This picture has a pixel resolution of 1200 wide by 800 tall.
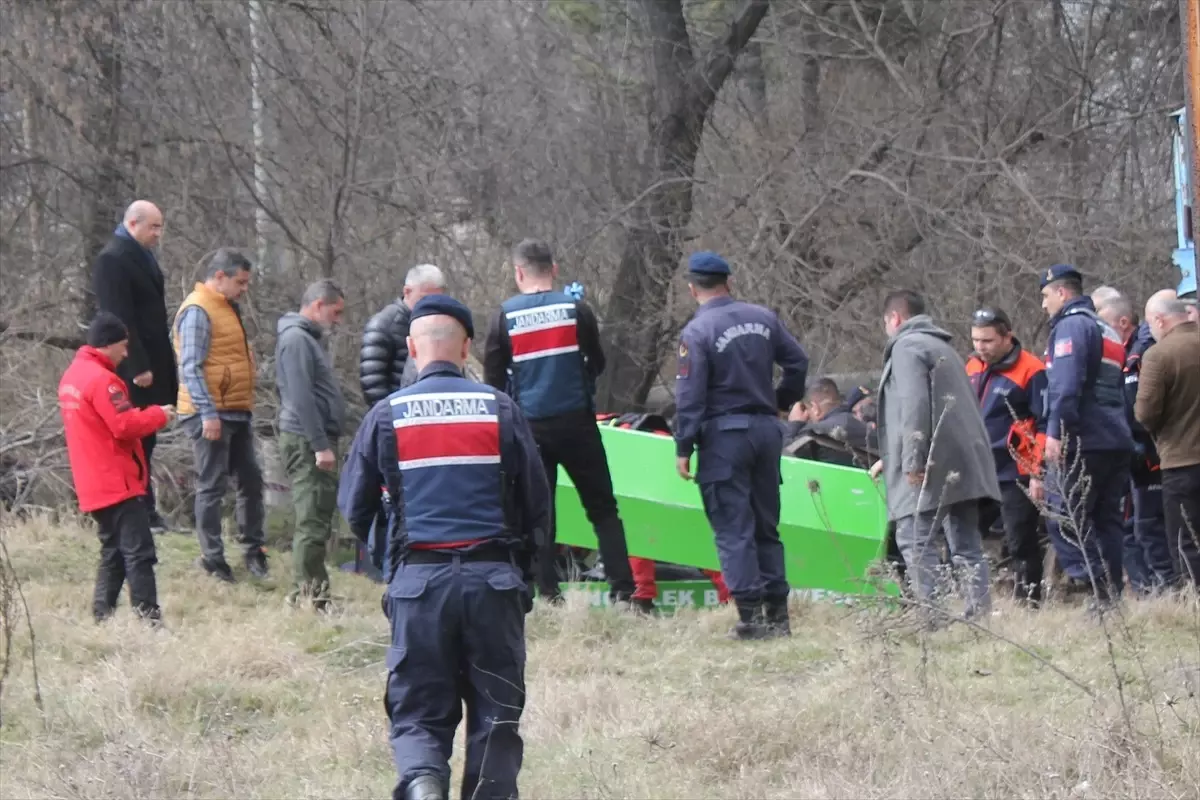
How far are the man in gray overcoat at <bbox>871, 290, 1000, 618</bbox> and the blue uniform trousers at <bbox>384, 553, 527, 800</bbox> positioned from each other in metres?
3.19

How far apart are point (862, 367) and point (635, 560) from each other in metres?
5.79

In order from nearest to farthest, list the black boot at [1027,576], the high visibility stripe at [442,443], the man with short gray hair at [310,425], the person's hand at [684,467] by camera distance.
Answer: the high visibility stripe at [442,443]
the person's hand at [684,467]
the man with short gray hair at [310,425]
the black boot at [1027,576]

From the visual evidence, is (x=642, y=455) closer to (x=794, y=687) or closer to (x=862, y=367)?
(x=794, y=687)

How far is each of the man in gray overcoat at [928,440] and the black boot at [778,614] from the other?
636 mm

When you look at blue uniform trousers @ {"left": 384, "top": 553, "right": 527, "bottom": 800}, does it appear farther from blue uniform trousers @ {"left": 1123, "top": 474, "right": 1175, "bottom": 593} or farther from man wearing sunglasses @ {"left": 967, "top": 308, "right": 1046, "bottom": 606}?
blue uniform trousers @ {"left": 1123, "top": 474, "right": 1175, "bottom": 593}

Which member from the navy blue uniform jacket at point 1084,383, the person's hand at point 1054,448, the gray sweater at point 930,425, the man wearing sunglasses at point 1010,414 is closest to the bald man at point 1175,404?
the navy blue uniform jacket at point 1084,383

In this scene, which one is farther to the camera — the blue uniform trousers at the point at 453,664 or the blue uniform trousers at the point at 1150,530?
the blue uniform trousers at the point at 1150,530

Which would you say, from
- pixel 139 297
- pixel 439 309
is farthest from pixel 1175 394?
pixel 139 297

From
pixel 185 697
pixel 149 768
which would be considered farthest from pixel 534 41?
pixel 149 768

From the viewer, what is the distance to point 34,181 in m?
14.2

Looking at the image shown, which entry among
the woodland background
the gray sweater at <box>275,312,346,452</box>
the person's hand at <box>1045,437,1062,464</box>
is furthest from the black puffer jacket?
the woodland background

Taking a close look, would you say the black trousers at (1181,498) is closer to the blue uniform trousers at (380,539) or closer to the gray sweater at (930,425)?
the gray sweater at (930,425)

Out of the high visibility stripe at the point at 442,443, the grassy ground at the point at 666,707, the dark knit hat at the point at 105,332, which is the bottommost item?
the grassy ground at the point at 666,707

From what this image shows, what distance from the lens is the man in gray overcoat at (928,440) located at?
25.3 ft
